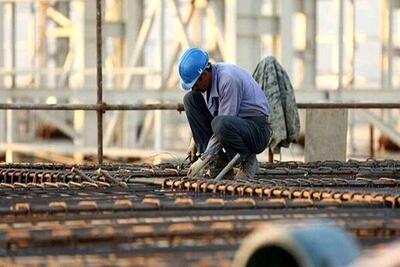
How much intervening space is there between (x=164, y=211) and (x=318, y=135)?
677 centimetres

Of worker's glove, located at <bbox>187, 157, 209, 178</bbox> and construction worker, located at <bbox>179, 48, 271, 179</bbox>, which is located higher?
construction worker, located at <bbox>179, 48, 271, 179</bbox>

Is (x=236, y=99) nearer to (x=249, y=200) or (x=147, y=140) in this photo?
(x=249, y=200)

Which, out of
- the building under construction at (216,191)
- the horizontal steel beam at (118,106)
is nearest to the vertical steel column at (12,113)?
the building under construction at (216,191)

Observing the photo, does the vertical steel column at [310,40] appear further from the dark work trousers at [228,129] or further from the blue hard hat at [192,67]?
the blue hard hat at [192,67]

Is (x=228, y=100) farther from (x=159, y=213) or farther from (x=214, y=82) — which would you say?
(x=159, y=213)

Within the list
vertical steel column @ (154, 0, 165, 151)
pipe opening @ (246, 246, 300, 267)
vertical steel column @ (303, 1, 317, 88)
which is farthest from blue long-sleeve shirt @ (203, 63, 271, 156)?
vertical steel column @ (303, 1, 317, 88)

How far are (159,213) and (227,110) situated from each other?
9.98 feet

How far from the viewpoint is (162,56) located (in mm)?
22641

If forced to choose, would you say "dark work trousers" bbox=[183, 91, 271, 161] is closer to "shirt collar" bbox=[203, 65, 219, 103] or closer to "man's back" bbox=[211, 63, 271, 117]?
"man's back" bbox=[211, 63, 271, 117]

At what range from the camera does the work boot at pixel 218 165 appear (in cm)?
900

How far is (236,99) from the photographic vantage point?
353 inches

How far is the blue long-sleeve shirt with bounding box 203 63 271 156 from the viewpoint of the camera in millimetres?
8938

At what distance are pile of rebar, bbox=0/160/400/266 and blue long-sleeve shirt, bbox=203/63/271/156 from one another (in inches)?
20.3

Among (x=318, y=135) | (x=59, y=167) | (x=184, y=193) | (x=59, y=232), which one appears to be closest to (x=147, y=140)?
(x=318, y=135)
